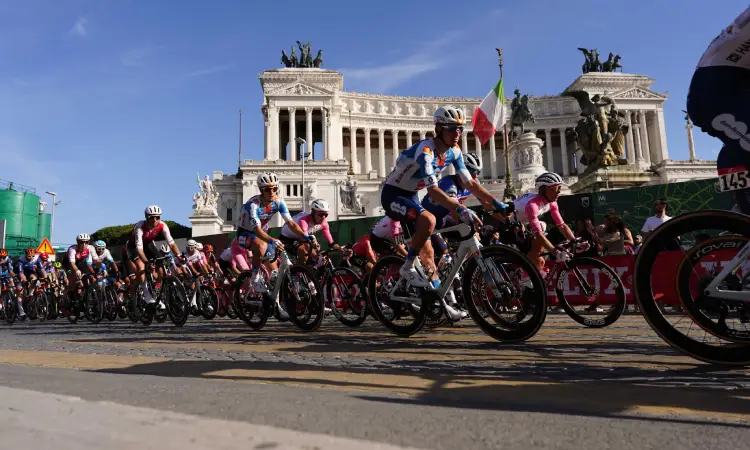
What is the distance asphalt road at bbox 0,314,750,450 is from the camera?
1536 millimetres

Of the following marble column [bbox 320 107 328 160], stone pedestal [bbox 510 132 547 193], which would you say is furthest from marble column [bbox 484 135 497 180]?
stone pedestal [bbox 510 132 547 193]

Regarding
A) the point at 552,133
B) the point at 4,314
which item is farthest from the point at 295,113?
the point at 4,314

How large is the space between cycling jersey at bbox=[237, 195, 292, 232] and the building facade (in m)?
51.8

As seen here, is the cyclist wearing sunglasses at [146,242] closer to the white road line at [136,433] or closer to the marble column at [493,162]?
the white road line at [136,433]

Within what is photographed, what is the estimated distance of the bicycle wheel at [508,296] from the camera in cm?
423

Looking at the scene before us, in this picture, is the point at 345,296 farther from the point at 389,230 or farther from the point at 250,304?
the point at 250,304

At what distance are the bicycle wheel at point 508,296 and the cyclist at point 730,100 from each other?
62.4 inches

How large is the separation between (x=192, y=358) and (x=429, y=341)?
227 cm

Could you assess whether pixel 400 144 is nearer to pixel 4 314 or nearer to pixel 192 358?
pixel 4 314

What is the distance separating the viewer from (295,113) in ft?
254

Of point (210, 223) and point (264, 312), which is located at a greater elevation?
point (210, 223)

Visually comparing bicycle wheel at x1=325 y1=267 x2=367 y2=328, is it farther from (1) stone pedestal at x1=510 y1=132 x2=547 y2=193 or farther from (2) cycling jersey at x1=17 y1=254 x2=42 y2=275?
(1) stone pedestal at x1=510 y1=132 x2=547 y2=193

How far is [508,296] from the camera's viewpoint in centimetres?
438

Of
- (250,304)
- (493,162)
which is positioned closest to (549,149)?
(493,162)
